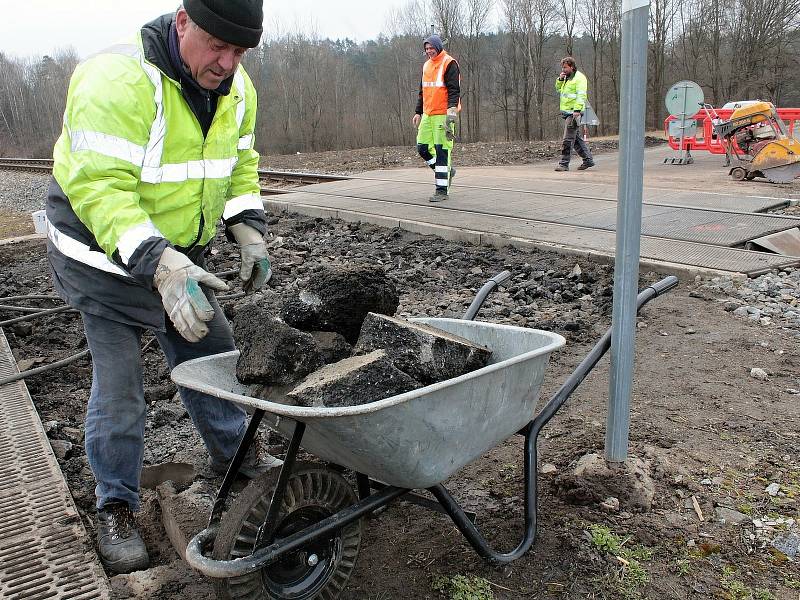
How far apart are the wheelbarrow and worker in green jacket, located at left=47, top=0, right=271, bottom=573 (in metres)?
0.36

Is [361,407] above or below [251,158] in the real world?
below

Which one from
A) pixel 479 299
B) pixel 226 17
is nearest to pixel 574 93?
pixel 479 299

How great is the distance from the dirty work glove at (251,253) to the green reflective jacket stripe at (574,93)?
1001cm

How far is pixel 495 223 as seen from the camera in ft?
24.1

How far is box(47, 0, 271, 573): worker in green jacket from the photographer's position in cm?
204

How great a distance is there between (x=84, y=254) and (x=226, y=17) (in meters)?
0.92

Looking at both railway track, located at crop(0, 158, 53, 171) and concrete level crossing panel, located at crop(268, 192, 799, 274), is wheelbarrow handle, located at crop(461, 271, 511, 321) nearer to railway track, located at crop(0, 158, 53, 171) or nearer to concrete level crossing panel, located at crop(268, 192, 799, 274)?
concrete level crossing panel, located at crop(268, 192, 799, 274)

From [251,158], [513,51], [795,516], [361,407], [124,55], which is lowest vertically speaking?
[795,516]

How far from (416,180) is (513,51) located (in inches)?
949

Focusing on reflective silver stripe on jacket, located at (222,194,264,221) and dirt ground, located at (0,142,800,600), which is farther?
reflective silver stripe on jacket, located at (222,194,264,221)

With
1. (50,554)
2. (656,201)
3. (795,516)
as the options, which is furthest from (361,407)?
(656,201)

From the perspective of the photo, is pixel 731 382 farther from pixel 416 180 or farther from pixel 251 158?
pixel 416 180

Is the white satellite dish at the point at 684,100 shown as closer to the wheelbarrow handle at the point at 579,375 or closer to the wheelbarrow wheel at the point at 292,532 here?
the wheelbarrow handle at the point at 579,375

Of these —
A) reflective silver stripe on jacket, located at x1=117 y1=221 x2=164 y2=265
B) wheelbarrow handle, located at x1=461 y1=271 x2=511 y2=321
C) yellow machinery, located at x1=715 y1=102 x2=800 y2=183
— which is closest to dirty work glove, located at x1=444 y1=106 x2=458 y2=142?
yellow machinery, located at x1=715 y1=102 x2=800 y2=183
